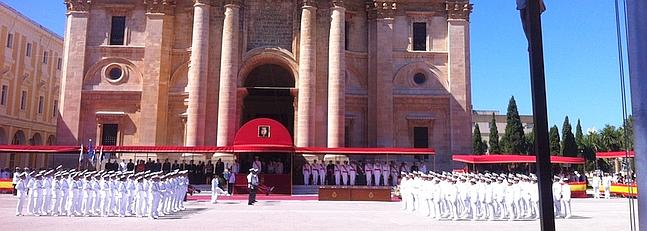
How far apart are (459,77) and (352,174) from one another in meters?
12.7

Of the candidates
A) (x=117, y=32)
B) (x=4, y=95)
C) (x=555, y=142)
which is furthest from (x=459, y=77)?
(x=4, y=95)

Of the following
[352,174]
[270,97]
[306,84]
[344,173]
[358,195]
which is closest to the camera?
[358,195]

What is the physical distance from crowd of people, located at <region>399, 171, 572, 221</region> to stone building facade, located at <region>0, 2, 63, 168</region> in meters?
39.1

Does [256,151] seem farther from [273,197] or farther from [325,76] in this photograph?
[325,76]

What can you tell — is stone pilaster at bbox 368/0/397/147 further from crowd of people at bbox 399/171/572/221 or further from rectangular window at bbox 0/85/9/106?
rectangular window at bbox 0/85/9/106

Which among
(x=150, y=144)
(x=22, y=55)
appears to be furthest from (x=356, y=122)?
(x=22, y=55)

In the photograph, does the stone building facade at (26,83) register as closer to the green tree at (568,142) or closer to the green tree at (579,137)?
the green tree at (568,142)

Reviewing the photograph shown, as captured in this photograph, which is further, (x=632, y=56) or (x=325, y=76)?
(x=325, y=76)

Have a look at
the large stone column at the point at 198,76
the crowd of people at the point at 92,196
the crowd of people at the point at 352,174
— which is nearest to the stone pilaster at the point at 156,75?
the large stone column at the point at 198,76

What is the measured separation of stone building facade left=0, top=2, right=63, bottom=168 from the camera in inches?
1829

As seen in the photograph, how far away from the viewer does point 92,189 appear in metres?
19.4

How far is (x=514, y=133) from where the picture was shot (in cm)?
5903

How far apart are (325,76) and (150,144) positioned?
1336 cm

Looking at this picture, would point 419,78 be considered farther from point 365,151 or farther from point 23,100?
point 23,100
